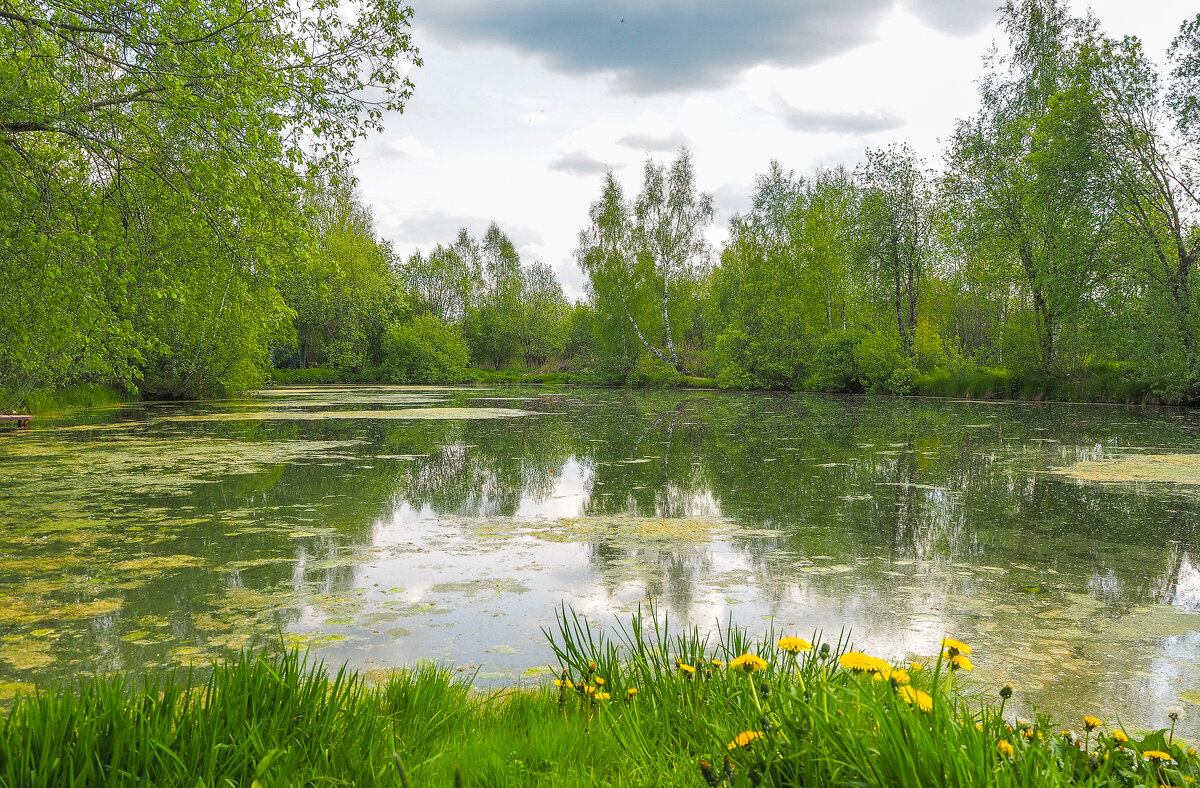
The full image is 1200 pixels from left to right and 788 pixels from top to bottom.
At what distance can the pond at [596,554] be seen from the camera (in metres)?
3.16

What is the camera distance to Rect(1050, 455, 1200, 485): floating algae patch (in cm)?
767

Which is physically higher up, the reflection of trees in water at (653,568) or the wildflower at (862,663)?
the wildflower at (862,663)

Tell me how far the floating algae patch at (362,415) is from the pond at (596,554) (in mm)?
5125

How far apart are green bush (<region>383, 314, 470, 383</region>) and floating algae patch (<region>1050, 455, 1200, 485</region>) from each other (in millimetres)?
36431

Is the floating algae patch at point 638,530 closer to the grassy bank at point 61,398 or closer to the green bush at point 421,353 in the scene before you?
the grassy bank at point 61,398

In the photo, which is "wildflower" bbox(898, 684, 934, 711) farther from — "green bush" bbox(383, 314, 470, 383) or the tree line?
"green bush" bbox(383, 314, 470, 383)

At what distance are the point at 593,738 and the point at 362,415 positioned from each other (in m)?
15.8

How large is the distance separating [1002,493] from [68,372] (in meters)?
17.3

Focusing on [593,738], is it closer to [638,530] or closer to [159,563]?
[638,530]

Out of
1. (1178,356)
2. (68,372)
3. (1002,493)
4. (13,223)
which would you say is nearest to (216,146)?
(13,223)

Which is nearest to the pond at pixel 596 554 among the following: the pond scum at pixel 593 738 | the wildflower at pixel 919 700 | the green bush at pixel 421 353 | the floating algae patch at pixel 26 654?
the floating algae patch at pixel 26 654

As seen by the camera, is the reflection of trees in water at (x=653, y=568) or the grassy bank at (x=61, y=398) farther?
the grassy bank at (x=61, y=398)

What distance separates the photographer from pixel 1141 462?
8.81 m

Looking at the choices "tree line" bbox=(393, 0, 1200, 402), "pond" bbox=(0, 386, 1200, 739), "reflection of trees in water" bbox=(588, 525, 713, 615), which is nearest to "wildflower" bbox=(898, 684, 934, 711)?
"pond" bbox=(0, 386, 1200, 739)
